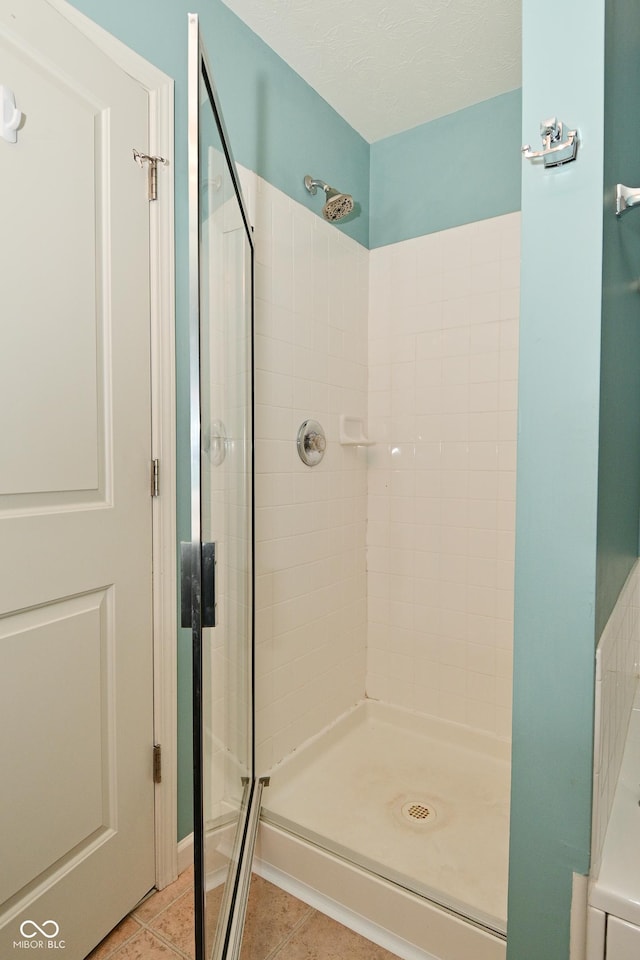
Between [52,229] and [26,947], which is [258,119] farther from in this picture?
[26,947]

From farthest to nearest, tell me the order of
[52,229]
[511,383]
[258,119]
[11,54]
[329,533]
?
[329,533], [511,383], [258,119], [52,229], [11,54]

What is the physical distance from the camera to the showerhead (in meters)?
1.72

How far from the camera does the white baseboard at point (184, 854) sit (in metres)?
1.42

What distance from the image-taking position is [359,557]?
2232 millimetres

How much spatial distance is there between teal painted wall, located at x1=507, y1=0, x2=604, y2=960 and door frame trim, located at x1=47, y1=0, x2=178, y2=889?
90 centimetres

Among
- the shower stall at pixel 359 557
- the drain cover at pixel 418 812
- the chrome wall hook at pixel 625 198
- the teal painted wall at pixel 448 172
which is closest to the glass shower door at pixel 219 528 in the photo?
the shower stall at pixel 359 557

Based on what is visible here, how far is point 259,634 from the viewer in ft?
5.51

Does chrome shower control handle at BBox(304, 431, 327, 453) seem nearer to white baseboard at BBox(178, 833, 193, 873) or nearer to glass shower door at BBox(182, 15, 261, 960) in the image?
glass shower door at BBox(182, 15, 261, 960)

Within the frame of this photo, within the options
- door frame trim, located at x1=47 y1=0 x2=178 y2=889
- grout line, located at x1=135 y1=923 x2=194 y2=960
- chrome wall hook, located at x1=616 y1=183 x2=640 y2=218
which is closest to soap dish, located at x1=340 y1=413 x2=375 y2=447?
door frame trim, located at x1=47 y1=0 x2=178 y2=889

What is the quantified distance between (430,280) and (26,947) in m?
2.34

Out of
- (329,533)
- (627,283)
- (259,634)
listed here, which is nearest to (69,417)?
(259,634)

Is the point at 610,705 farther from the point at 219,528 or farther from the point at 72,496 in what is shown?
the point at 72,496

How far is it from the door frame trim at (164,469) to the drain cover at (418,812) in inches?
28.5

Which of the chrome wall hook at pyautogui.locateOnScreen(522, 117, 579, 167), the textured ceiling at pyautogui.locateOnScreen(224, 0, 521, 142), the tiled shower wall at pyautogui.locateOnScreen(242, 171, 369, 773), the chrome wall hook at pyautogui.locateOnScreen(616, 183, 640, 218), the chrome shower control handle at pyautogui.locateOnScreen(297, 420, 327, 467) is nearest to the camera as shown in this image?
the chrome wall hook at pyautogui.locateOnScreen(522, 117, 579, 167)
